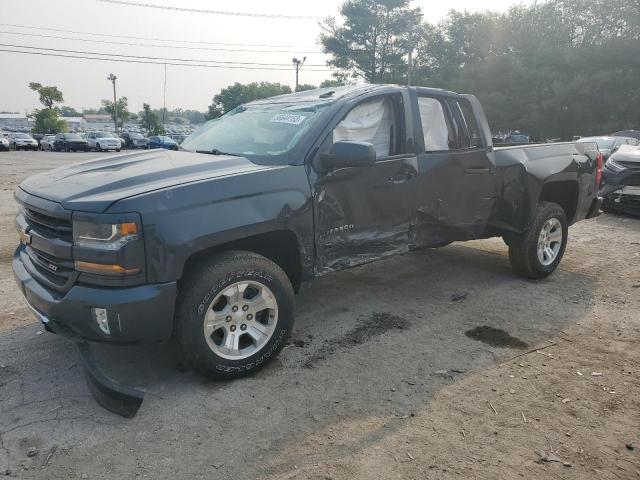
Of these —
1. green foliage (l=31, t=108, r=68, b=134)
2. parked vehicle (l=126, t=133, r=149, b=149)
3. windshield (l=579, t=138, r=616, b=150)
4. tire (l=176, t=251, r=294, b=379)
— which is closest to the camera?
tire (l=176, t=251, r=294, b=379)

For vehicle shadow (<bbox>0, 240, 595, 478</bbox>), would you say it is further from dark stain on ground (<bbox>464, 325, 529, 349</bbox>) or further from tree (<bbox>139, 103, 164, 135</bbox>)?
tree (<bbox>139, 103, 164, 135</bbox>)

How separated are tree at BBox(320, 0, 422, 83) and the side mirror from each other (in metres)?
47.7

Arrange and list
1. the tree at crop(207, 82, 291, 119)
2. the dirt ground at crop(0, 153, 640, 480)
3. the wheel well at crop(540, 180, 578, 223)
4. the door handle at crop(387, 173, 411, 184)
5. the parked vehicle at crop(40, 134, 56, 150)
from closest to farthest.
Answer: the dirt ground at crop(0, 153, 640, 480), the door handle at crop(387, 173, 411, 184), the wheel well at crop(540, 180, 578, 223), the parked vehicle at crop(40, 134, 56, 150), the tree at crop(207, 82, 291, 119)

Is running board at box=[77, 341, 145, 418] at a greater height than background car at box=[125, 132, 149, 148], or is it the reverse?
background car at box=[125, 132, 149, 148]

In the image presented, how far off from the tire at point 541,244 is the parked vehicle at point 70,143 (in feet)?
124

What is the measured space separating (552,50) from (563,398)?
132 feet

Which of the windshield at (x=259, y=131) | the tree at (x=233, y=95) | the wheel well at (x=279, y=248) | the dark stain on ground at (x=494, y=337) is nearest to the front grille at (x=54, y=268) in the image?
the wheel well at (x=279, y=248)

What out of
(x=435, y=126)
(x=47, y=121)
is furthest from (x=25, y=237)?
(x=47, y=121)

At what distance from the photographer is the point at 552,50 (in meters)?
37.3

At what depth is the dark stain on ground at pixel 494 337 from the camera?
393cm

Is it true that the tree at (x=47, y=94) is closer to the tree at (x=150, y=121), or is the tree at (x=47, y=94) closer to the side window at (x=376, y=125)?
the tree at (x=150, y=121)

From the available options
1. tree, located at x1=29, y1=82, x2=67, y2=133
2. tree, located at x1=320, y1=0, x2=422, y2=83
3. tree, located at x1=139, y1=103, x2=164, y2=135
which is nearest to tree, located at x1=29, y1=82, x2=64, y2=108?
tree, located at x1=29, y1=82, x2=67, y2=133

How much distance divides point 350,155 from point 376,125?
80cm

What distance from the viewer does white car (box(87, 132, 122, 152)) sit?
36.2 metres
